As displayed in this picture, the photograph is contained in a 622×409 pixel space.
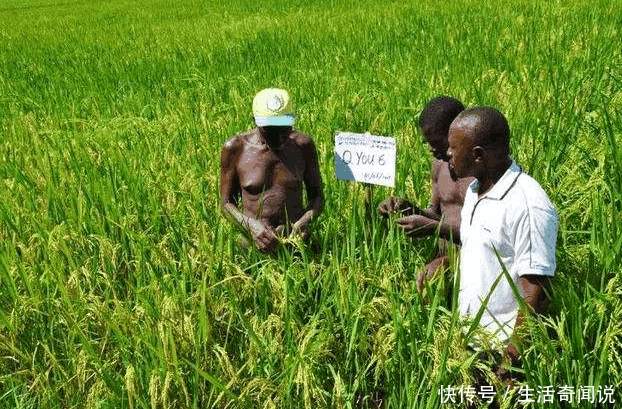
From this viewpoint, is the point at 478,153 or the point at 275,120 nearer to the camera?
the point at 478,153

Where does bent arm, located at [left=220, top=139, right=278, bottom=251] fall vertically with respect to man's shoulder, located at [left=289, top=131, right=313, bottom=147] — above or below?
below

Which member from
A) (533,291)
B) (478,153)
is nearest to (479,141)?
(478,153)

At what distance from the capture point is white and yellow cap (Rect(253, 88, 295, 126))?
1976mm

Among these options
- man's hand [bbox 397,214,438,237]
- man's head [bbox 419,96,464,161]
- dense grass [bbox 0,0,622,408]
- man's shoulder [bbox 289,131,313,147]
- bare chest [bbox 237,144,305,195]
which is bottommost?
dense grass [bbox 0,0,622,408]

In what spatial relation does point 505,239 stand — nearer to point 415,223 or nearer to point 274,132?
point 415,223

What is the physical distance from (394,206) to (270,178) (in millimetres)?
443

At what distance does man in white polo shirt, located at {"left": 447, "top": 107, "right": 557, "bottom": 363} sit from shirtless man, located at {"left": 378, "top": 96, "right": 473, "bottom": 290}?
0.24 metres

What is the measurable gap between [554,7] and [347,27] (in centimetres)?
231

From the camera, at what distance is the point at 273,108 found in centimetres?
198

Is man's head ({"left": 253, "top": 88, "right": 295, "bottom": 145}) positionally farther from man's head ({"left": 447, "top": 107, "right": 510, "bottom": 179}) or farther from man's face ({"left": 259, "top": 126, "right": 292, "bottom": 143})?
man's head ({"left": 447, "top": 107, "right": 510, "bottom": 179})

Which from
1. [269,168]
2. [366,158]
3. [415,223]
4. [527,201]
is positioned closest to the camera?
[527,201]

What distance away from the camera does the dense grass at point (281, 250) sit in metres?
1.53

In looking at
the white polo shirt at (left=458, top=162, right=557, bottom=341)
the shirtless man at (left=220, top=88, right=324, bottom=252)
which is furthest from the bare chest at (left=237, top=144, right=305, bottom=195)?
the white polo shirt at (left=458, top=162, right=557, bottom=341)

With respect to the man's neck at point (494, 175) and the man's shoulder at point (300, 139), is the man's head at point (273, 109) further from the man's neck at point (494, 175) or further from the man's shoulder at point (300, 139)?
the man's neck at point (494, 175)
